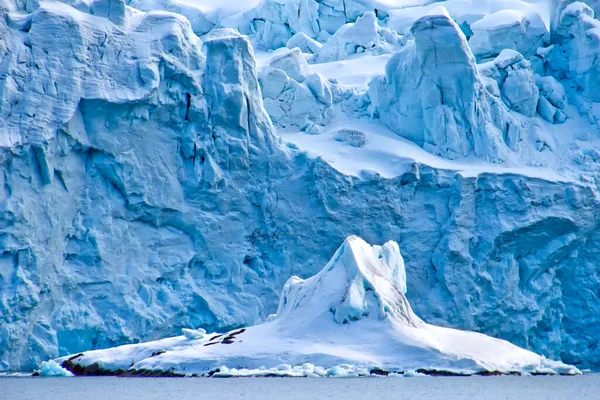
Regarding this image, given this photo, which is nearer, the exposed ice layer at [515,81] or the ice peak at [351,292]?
the ice peak at [351,292]

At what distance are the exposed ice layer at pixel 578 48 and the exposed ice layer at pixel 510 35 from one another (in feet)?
3.52

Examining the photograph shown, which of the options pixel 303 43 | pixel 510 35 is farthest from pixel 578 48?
pixel 303 43

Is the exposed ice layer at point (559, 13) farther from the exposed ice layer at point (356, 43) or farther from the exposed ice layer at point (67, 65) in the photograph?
the exposed ice layer at point (67, 65)

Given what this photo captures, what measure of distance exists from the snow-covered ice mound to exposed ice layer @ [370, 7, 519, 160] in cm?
710

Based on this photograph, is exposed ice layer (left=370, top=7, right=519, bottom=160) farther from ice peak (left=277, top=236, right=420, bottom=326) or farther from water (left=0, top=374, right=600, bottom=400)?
water (left=0, top=374, right=600, bottom=400)

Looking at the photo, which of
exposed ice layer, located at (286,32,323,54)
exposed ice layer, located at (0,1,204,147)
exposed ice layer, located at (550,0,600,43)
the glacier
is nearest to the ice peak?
the glacier

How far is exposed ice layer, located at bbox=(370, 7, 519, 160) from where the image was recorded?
28.1 metres

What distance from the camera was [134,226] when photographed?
84.1ft

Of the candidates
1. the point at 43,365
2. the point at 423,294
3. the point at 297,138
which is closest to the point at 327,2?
the point at 297,138

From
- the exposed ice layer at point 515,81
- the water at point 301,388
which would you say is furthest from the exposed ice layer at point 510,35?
the water at point 301,388

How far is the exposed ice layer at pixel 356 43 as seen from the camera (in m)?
35.8

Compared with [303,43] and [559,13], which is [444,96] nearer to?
[559,13]

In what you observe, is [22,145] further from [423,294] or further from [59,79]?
[423,294]

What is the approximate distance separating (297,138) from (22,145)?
8110mm
